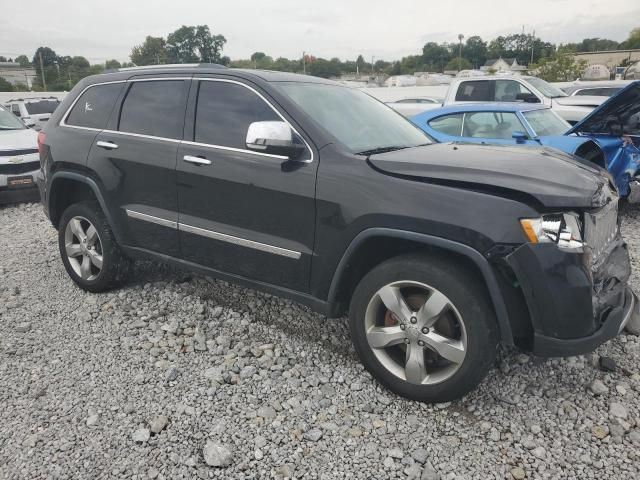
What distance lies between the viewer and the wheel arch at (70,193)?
3986mm

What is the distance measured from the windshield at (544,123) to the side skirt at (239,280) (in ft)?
16.5

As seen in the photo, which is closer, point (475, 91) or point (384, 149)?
point (384, 149)

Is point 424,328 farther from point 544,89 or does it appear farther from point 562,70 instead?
point 562,70

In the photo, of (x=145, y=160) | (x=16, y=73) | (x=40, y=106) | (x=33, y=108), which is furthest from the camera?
(x=16, y=73)

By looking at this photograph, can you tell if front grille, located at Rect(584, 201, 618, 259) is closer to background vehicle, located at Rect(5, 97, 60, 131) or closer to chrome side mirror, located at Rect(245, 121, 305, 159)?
chrome side mirror, located at Rect(245, 121, 305, 159)

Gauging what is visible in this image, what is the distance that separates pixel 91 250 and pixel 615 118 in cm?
591

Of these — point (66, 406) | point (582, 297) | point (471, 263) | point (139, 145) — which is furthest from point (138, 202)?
point (582, 297)

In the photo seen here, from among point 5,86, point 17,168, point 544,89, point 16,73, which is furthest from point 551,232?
point 16,73

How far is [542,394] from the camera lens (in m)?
2.92

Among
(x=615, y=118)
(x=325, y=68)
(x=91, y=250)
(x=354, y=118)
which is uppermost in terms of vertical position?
(x=325, y=68)

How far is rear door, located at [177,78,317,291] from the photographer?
3.02m

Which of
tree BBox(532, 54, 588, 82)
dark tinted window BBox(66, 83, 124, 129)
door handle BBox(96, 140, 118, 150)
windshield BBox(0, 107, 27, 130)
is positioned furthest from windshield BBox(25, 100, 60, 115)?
tree BBox(532, 54, 588, 82)

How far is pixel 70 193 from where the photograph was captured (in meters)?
4.43

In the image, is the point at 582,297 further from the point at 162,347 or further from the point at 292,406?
the point at 162,347
